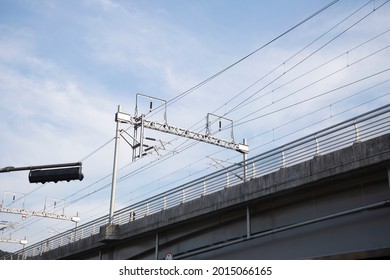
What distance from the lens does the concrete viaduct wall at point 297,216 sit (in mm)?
15375

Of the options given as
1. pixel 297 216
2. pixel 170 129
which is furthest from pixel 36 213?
pixel 297 216

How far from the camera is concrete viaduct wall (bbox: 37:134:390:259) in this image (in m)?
15.4

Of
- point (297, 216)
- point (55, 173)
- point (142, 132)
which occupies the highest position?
point (142, 132)

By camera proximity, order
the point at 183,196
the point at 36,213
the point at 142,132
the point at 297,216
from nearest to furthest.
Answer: the point at 297,216, the point at 183,196, the point at 142,132, the point at 36,213

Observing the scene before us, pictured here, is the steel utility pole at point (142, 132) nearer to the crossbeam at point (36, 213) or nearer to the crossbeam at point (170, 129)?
the crossbeam at point (170, 129)

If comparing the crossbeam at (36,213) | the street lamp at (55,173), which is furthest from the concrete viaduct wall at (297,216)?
the crossbeam at (36,213)

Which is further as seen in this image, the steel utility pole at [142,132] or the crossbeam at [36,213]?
the crossbeam at [36,213]

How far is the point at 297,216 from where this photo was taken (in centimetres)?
1806

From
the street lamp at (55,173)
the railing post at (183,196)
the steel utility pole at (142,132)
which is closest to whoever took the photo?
the street lamp at (55,173)

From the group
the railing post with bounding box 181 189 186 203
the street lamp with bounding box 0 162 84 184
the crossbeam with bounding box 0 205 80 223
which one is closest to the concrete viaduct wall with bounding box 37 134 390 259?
the railing post with bounding box 181 189 186 203

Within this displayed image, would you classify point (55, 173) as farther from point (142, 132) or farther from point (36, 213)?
point (36, 213)

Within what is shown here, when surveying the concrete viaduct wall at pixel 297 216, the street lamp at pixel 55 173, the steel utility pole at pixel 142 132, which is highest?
the steel utility pole at pixel 142 132

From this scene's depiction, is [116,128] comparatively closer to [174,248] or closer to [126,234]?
[126,234]

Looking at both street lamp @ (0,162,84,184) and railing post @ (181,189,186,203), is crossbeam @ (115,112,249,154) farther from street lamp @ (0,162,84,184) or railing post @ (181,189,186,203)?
street lamp @ (0,162,84,184)
